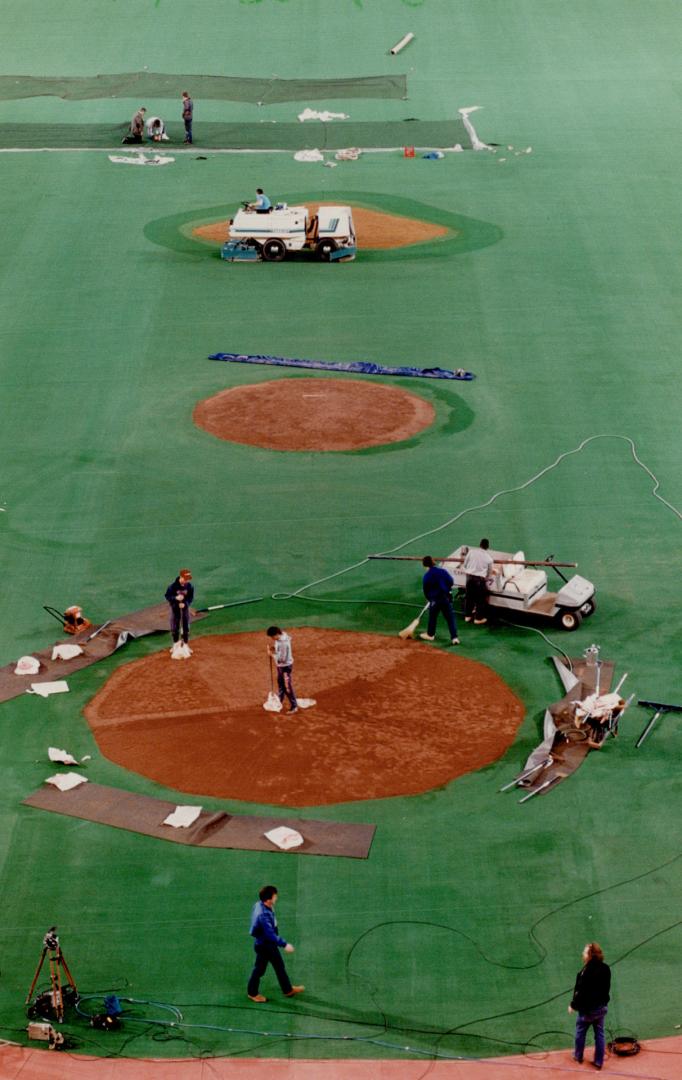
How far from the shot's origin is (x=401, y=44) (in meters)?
67.5

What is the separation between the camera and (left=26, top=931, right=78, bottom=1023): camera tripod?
19375 mm

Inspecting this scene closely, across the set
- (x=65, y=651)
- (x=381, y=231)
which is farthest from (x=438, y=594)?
(x=381, y=231)

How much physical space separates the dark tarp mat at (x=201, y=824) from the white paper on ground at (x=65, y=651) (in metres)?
4.19

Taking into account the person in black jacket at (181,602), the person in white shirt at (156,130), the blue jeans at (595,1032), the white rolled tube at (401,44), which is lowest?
the blue jeans at (595,1032)

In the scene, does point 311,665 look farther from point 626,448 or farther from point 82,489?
point 626,448

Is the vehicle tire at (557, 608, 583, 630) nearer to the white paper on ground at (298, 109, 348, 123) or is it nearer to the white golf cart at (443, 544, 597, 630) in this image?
the white golf cart at (443, 544, 597, 630)

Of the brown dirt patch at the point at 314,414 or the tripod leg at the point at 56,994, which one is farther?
the brown dirt patch at the point at 314,414

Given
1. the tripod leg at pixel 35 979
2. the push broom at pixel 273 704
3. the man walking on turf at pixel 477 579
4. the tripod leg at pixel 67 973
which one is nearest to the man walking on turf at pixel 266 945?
the tripod leg at pixel 67 973

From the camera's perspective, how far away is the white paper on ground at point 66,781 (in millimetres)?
24109

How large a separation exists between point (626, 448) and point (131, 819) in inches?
678

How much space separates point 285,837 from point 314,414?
56.3 feet

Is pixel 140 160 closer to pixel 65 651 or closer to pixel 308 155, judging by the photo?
pixel 308 155

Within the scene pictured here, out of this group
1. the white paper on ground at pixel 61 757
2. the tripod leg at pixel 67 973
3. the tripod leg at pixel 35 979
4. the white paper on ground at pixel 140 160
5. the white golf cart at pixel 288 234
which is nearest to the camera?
the tripod leg at pixel 35 979

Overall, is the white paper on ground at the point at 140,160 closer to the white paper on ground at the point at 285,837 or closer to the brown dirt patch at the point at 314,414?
the brown dirt patch at the point at 314,414
